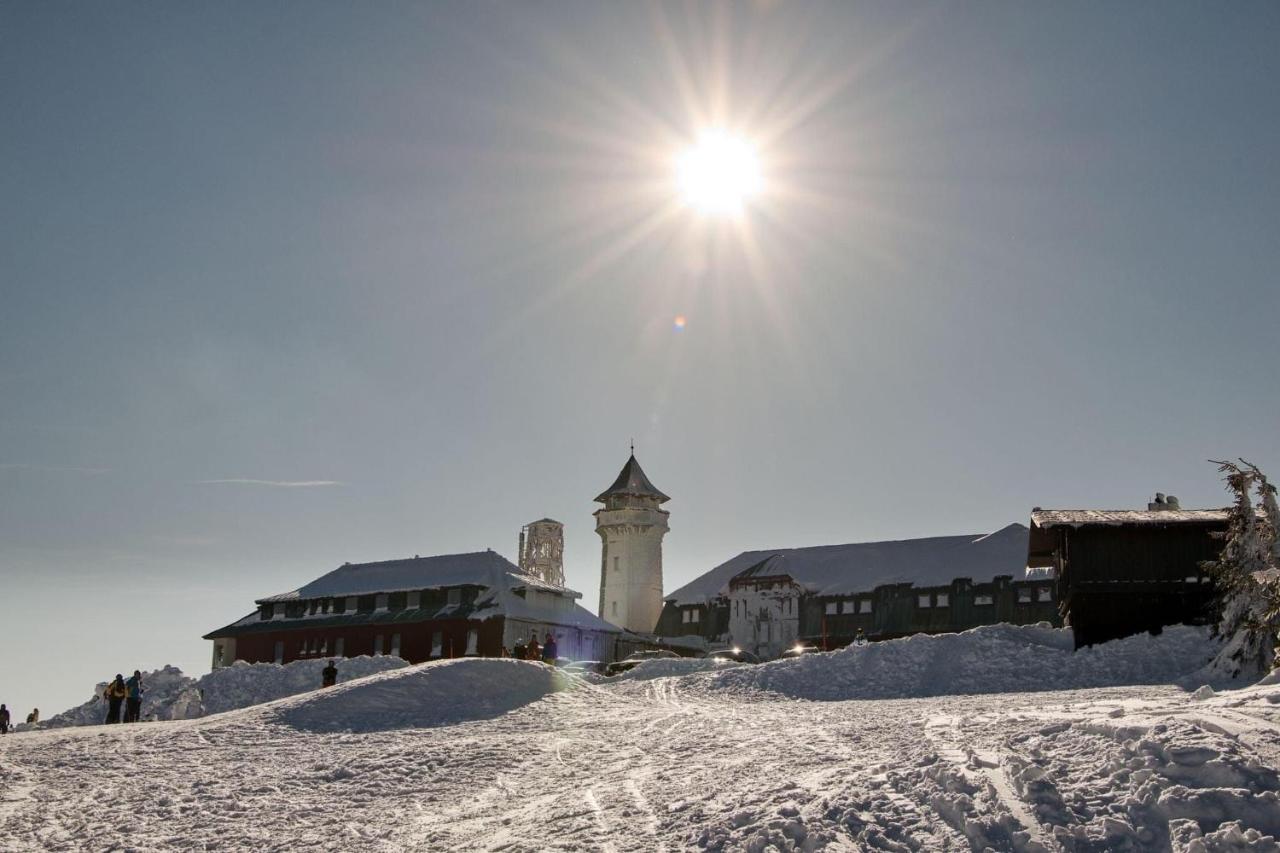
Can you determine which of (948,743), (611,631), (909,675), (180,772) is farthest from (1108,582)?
(611,631)

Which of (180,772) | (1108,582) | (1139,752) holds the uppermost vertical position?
(1108,582)

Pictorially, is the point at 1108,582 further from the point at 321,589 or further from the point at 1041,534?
the point at 321,589

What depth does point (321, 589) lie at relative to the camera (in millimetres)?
63438

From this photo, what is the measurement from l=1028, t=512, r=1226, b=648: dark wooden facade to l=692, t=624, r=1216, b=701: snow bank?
38.3 inches

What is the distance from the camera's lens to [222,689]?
126 ft

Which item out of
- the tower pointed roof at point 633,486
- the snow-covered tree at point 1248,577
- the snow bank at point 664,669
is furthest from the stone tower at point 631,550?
the snow-covered tree at point 1248,577

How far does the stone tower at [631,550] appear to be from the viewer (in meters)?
70.1

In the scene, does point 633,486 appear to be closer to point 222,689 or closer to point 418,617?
point 418,617

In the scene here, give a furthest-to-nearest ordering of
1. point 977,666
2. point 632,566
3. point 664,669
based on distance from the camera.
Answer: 1. point 632,566
2. point 664,669
3. point 977,666

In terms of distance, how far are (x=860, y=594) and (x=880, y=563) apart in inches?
106

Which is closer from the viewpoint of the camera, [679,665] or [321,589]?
[679,665]

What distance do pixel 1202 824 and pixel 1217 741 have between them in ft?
5.14

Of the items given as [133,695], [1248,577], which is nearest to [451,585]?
[133,695]

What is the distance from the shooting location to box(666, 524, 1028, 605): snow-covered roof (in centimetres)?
5897
